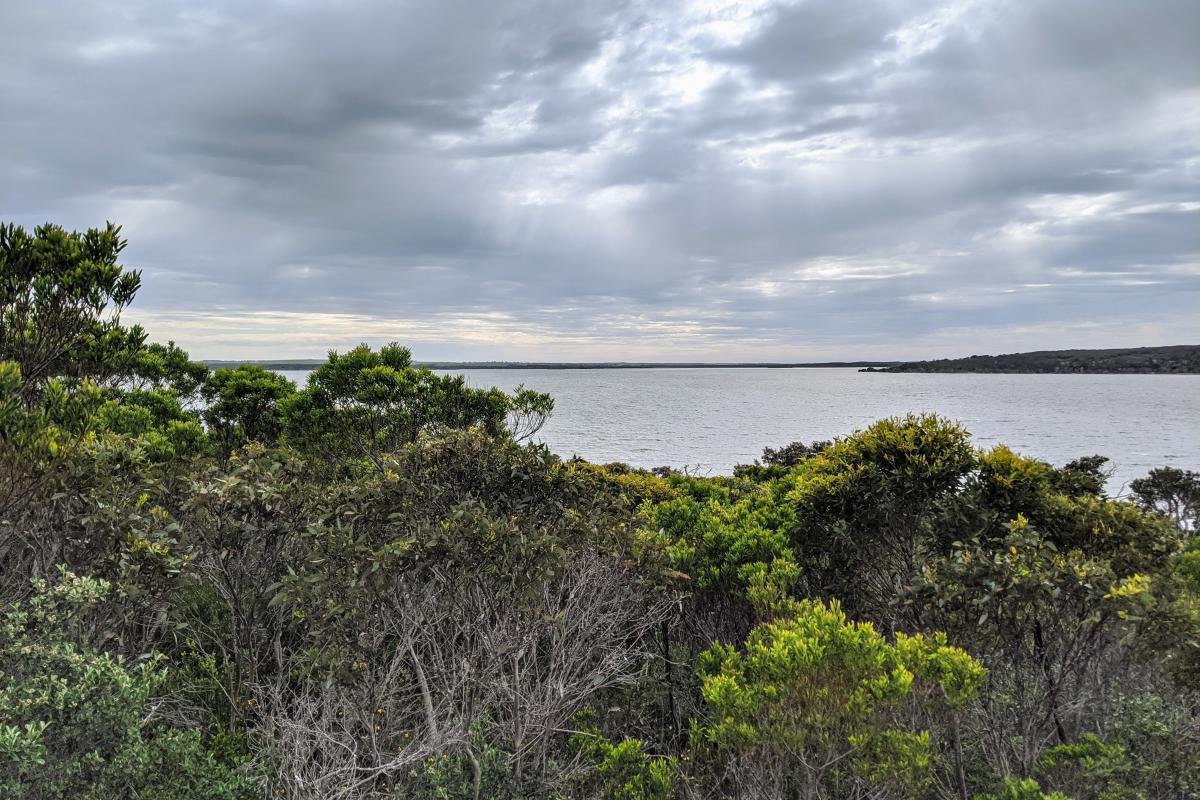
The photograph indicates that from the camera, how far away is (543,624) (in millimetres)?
8594

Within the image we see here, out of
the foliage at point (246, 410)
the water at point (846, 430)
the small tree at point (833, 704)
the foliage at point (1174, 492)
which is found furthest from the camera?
the water at point (846, 430)

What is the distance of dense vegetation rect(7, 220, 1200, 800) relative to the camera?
691 cm

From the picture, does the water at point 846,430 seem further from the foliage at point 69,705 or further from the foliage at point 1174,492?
the foliage at point 69,705

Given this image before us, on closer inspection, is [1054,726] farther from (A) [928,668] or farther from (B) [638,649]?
(B) [638,649]

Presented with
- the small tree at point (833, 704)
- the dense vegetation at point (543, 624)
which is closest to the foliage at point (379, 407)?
the dense vegetation at point (543, 624)

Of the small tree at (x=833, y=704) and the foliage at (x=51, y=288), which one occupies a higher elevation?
the foliage at (x=51, y=288)

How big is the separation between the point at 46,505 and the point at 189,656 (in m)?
3.02

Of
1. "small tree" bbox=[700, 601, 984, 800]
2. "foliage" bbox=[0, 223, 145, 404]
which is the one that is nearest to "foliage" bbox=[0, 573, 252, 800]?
"foliage" bbox=[0, 223, 145, 404]

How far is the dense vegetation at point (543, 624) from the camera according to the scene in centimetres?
691

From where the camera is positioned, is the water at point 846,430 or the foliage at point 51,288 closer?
the foliage at point 51,288

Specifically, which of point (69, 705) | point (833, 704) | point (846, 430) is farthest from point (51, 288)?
point (846, 430)

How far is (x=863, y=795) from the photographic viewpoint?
739 centimetres

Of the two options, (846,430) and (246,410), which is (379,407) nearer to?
(246,410)

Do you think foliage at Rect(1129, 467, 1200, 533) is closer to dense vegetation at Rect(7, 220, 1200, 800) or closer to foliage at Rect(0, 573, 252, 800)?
dense vegetation at Rect(7, 220, 1200, 800)
